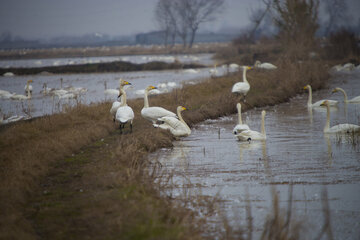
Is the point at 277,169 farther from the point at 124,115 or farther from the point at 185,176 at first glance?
the point at 124,115

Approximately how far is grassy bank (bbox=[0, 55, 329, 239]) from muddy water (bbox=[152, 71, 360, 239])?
575mm

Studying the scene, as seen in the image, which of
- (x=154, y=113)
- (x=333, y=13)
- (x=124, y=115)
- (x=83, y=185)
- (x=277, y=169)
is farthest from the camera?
(x=333, y=13)

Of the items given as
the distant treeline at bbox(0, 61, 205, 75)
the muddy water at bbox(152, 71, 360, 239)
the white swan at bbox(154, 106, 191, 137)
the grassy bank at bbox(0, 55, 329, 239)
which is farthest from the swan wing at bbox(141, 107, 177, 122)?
the distant treeline at bbox(0, 61, 205, 75)

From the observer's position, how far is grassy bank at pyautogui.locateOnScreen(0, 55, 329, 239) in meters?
4.79

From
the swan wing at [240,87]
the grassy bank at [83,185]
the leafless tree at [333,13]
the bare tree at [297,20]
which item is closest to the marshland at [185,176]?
the grassy bank at [83,185]

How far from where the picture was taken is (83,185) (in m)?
6.76

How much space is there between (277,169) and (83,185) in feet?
11.2

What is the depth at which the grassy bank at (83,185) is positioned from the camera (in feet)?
15.7

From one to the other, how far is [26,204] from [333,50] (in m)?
34.7

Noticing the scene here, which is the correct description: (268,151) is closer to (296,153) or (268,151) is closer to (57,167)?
(296,153)

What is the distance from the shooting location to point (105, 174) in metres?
6.71

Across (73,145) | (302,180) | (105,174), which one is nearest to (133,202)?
(105,174)

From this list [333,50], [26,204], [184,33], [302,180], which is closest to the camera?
[26,204]

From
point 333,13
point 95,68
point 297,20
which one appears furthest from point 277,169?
point 333,13
